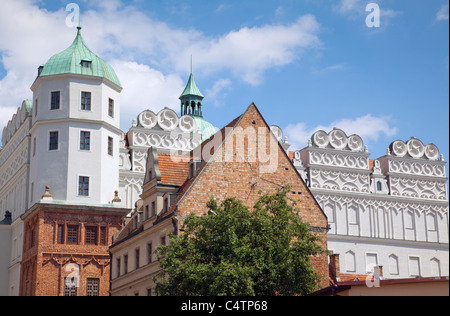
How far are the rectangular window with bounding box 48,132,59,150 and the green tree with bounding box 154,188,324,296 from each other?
2843 centimetres

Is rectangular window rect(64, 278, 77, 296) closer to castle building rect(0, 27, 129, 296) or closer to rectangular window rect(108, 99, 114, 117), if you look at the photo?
castle building rect(0, 27, 129, 296)

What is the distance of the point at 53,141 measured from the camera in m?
70.5

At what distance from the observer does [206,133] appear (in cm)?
10631

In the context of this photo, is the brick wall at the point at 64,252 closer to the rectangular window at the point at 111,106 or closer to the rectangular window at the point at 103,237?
the rectangular window at the point at 103,237

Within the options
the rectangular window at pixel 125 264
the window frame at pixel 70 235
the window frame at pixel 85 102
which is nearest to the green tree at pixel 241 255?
the rectangular window at pixel 125 264

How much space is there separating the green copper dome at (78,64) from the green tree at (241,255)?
31.3 metres

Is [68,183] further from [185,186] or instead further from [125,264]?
[185,186]

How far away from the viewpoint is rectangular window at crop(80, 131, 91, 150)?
231ft

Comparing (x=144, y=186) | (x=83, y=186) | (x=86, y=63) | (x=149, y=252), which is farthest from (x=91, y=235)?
(x=86, y=63)

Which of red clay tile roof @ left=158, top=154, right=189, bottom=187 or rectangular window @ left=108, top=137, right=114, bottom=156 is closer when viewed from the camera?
red clay tile roof @ left=158, top=154, right=189, bottom=187

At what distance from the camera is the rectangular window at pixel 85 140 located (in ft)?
231

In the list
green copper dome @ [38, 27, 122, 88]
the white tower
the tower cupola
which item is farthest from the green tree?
the tower cupola

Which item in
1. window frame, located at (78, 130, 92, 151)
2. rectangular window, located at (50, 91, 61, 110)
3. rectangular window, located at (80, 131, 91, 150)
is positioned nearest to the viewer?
window frame, located at (78, 130, 92, 151)
